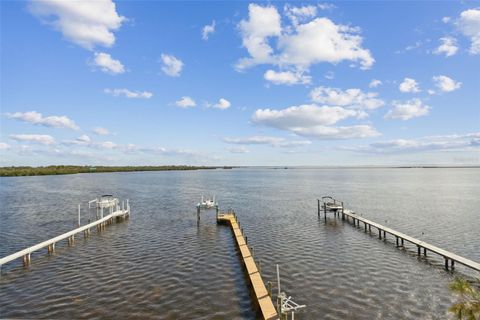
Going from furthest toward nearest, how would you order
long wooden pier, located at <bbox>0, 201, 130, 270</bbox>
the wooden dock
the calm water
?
long wooden pier, located at <bbox>0, 201, 130, 270</bbox>
the calm water
the wooden dock

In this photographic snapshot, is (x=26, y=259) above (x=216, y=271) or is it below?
above

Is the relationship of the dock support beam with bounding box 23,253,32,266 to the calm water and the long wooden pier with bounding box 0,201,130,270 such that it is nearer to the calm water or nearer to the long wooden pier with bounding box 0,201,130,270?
the long wooden pier with bounding box 0,201,130,270

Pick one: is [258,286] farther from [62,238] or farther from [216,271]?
[62,238]

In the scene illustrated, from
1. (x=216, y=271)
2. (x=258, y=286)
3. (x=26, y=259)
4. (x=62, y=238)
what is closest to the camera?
(x=258, y=286)

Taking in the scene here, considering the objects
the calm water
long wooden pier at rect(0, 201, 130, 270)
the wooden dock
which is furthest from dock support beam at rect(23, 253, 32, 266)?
the wooden dock

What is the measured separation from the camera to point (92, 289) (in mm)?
18812

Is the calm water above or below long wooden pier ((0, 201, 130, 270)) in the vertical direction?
below

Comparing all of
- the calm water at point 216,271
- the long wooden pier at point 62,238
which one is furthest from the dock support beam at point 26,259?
the calm water at point 216,271

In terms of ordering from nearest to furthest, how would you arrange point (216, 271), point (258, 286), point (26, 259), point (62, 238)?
point (258, 286)
point (216, 271)
point (26, 259)
point (62, 238)

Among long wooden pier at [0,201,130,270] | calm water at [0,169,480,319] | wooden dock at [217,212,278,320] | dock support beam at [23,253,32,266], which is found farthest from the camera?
dock support beam at [23,253,32,266]

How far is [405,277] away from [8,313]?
77.0ft

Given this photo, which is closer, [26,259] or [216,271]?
[216,271]

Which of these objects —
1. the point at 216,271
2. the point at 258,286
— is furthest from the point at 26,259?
the point at 258,286

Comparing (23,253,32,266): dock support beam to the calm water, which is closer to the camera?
the calm water
